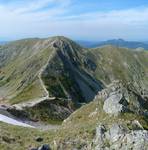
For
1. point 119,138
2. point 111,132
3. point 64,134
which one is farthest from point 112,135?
point 64,134

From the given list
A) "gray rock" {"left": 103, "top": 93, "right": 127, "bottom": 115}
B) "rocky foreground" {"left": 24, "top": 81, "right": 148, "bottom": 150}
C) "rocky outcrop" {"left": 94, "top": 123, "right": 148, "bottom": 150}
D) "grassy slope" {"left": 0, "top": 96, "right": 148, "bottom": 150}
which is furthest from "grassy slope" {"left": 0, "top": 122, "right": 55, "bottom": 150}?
"gray rock" {"left": 103, "top": 93, "right": 127, "bottom": 115}

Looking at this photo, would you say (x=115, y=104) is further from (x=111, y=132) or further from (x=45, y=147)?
(x=45, y=147)

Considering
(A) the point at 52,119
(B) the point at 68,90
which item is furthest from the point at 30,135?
(B) the point at 68,90

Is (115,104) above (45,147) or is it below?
above

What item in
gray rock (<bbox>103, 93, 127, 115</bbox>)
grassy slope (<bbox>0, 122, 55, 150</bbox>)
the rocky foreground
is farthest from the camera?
gray rock (<bbox>103, 93, 127, 115</bbox>)

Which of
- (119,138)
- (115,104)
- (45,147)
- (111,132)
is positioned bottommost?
(45,147)

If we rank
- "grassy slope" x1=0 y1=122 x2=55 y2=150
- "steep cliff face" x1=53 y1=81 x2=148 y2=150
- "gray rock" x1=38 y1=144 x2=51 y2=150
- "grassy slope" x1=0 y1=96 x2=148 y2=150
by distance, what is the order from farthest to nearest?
"grassy slope" x1=0 y1=96 x2=148 y2=150, "grassy slope" x1=0 y1=122 x2=55 y2=150, "gray rock" x1=38 y1=144 x2=51 y2=150, "steep cliff face" x1=53 y1=81 x2=148 y2=150

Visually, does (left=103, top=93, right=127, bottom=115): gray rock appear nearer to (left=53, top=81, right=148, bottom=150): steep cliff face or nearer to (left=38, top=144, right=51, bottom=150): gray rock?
(left=53, top=81, right=148, bottom=150): steep cliff face

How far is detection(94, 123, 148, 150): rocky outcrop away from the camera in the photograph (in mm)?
37188

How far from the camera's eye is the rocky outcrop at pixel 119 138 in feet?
122

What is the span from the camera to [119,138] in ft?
127

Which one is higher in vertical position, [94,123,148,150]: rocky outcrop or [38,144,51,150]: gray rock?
[94,123,148,150]: rocky outcrop

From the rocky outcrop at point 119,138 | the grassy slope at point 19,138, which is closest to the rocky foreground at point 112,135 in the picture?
the rocky outcrop at point 119,138

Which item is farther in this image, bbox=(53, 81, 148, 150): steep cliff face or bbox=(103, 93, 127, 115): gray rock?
bbox=(103, 93, 127, 115): gray rock
